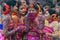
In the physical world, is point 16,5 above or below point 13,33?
above

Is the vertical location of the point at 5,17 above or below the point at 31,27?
above

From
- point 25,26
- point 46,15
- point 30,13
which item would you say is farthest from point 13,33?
point 46,15

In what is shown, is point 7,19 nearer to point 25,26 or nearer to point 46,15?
point 25,26

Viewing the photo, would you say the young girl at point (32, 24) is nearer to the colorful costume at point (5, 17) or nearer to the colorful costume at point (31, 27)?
the colorful costume at point (31, 27)

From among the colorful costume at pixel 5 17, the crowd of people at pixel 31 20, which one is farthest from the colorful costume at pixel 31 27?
the colorful costume at pixel 5 17

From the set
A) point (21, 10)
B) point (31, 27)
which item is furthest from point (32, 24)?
point (21, 10)

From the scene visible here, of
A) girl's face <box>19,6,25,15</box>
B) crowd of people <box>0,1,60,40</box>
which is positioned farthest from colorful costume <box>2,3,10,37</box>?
girl's face <box>19,6,25,15</box>

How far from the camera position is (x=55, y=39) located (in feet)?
5.63

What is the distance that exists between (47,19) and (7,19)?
1.25ft

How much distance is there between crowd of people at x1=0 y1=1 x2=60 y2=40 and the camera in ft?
5.61

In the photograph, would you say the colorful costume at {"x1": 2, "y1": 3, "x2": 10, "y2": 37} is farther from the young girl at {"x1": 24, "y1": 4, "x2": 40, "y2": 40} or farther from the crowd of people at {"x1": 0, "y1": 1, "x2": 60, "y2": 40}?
the young girl at {"x1": 24, "y1": 4, "x2": 40, "y2": 40}

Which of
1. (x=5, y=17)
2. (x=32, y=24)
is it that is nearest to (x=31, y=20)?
(x=32, y=24)

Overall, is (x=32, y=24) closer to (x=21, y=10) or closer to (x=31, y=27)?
(x=31, y=27)

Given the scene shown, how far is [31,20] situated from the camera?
1725mm
